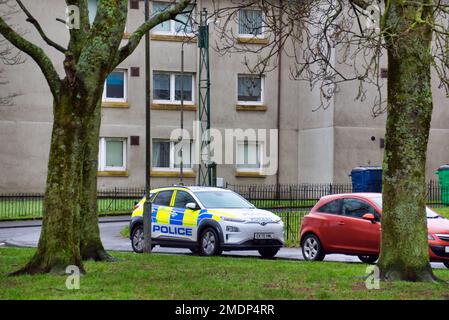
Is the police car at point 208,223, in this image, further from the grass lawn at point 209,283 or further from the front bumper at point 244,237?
the grass lawn at point 209,283

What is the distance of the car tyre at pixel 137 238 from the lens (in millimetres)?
22781

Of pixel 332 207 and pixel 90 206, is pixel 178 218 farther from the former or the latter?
pixel 90 206

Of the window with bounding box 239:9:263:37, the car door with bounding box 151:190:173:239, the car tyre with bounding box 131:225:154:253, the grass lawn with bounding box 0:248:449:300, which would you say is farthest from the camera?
the car tyre with bounding box 131:225:154:253

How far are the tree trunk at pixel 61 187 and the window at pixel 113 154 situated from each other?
28.9 m

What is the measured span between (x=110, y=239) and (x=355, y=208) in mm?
9949

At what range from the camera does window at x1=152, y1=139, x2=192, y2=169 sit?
43.2 metres

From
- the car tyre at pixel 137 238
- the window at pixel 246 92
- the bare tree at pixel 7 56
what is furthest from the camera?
the window at pixel 246 92

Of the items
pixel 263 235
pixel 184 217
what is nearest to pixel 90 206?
pixel 184 217

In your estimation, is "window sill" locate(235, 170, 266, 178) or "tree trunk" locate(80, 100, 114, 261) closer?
"tree trunk" locate(80, 100, 114, 261)

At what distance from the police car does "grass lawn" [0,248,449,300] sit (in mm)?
4410

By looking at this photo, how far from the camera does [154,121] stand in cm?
4291

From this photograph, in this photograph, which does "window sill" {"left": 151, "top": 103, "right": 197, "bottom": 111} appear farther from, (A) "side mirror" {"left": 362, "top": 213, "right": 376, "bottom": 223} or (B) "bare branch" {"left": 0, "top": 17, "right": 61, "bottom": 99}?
(B) "bare branch" {"left": 0, "top": 17, "right": 61, "bottom": 99}
